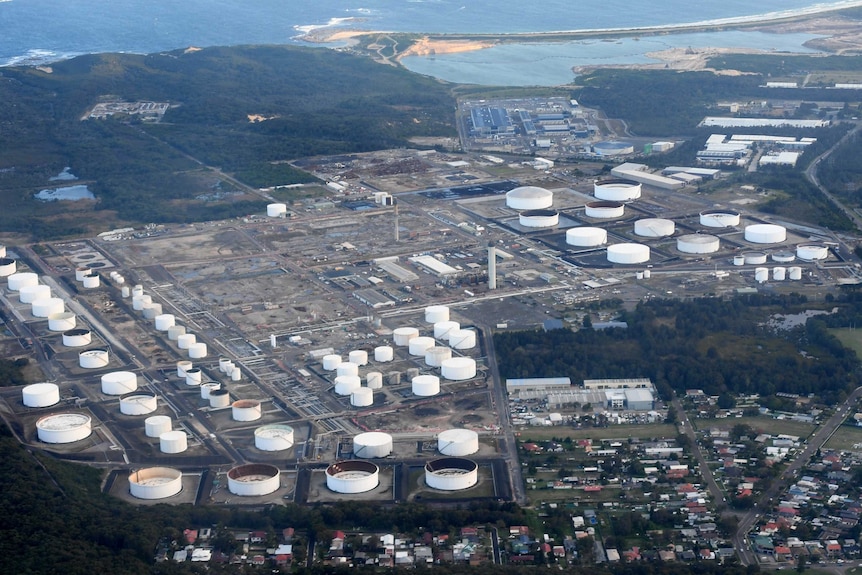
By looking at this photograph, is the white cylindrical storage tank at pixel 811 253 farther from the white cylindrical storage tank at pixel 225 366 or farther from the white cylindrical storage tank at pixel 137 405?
the white cylindrical storage tank at pixel 137 405

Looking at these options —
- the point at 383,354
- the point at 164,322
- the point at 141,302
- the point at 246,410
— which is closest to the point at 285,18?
the point at 141,302

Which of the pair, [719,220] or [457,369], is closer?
[457,369]

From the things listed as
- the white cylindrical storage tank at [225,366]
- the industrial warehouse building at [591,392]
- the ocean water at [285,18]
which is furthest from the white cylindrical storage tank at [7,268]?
the ocean water at [285,18]

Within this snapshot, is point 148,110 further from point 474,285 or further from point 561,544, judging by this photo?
point 561,544

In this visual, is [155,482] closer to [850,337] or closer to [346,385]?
[346,385]

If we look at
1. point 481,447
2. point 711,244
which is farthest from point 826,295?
point 481,447

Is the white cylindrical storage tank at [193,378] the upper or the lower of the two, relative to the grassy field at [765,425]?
upper
